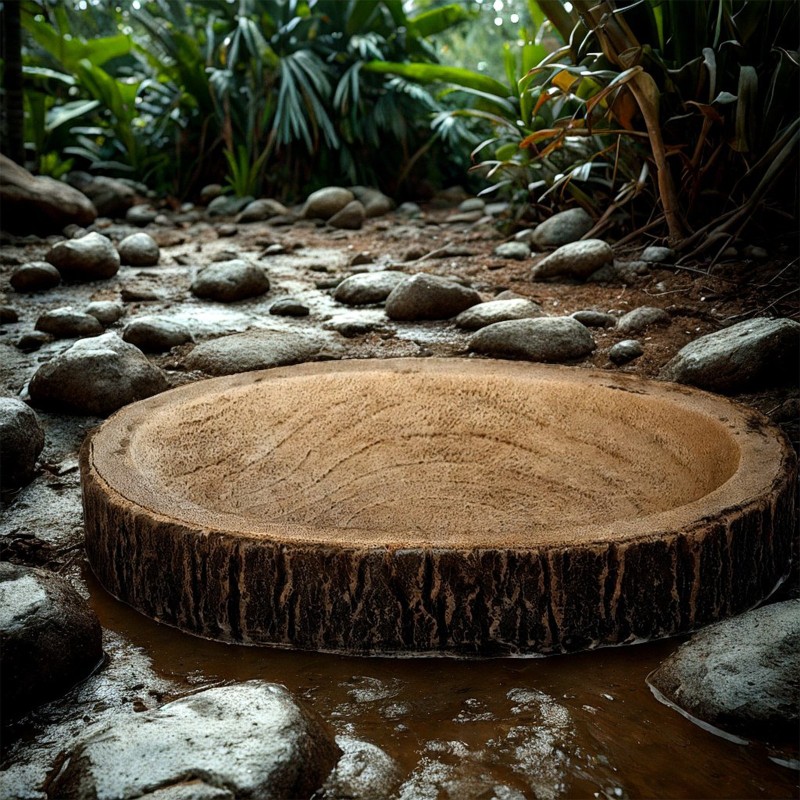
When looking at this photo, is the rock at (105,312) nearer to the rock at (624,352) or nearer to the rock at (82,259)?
the rock at (82,259)

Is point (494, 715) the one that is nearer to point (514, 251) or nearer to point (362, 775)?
point (362, 775)

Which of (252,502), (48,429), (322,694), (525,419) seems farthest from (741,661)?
(48,429)

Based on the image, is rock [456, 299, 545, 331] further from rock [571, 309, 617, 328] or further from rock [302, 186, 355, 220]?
rock [302, 186, 355, 220]

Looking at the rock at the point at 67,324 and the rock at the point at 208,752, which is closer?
the rock at the point at 208,752

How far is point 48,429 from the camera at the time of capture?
2.40 meters

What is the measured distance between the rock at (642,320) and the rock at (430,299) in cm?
54

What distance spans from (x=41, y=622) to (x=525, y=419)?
3.49 ft

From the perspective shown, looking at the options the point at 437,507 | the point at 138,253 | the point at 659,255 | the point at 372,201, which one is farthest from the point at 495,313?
the point at 372,201

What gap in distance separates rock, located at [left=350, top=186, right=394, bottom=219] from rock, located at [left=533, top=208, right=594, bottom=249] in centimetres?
200

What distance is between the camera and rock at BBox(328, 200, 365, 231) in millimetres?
5270

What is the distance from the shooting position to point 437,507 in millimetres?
1834

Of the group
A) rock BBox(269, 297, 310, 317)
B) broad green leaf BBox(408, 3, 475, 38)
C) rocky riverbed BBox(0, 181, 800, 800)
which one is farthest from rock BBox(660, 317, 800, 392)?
broad green leaf BBox(408, 3, 475, 38)

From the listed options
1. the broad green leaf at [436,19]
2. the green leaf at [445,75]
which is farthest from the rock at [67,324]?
the broad green leaf at [436,19]

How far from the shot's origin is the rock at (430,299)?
312cm
